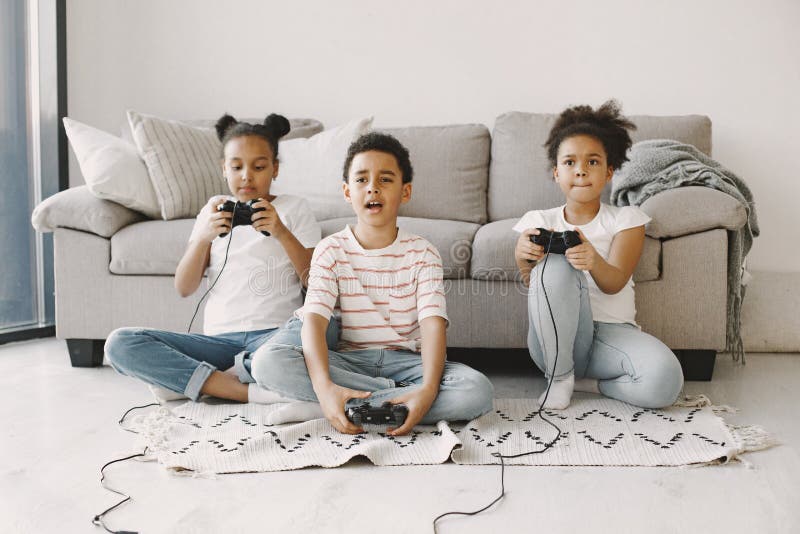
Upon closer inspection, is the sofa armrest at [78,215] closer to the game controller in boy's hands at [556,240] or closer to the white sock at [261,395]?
the white sock at [261,395]

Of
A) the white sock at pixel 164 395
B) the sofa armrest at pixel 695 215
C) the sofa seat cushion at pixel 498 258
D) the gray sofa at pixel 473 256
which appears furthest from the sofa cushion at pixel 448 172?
the white sock at pixel 164 395

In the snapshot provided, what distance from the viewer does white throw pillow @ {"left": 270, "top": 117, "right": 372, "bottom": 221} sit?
8.66 ft

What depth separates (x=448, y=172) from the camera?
2771 mm

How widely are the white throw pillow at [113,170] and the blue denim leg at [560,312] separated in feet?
4.19

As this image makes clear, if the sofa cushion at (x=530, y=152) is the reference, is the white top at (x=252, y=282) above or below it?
below

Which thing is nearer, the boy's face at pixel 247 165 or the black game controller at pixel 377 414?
the black game controller at pixel 377 414

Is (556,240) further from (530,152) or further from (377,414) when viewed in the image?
(530,152)

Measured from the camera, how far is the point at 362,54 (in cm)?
315

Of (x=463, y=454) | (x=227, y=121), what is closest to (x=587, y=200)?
(x=463, y=454)

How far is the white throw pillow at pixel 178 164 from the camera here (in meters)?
2.47

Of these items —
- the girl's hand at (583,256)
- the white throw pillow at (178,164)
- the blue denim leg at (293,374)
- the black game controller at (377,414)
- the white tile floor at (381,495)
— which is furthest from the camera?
the white throw pillow at (178,164)

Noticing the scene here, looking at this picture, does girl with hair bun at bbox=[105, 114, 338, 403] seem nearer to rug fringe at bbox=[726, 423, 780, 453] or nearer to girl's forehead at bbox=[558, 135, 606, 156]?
girl's forehead at bbox=[558, 135, 606, 156]

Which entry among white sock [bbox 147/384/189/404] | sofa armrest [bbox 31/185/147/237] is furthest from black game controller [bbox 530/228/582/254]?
sofa armrest [bbox 31/185/147/237]

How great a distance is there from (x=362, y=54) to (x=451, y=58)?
367mm
